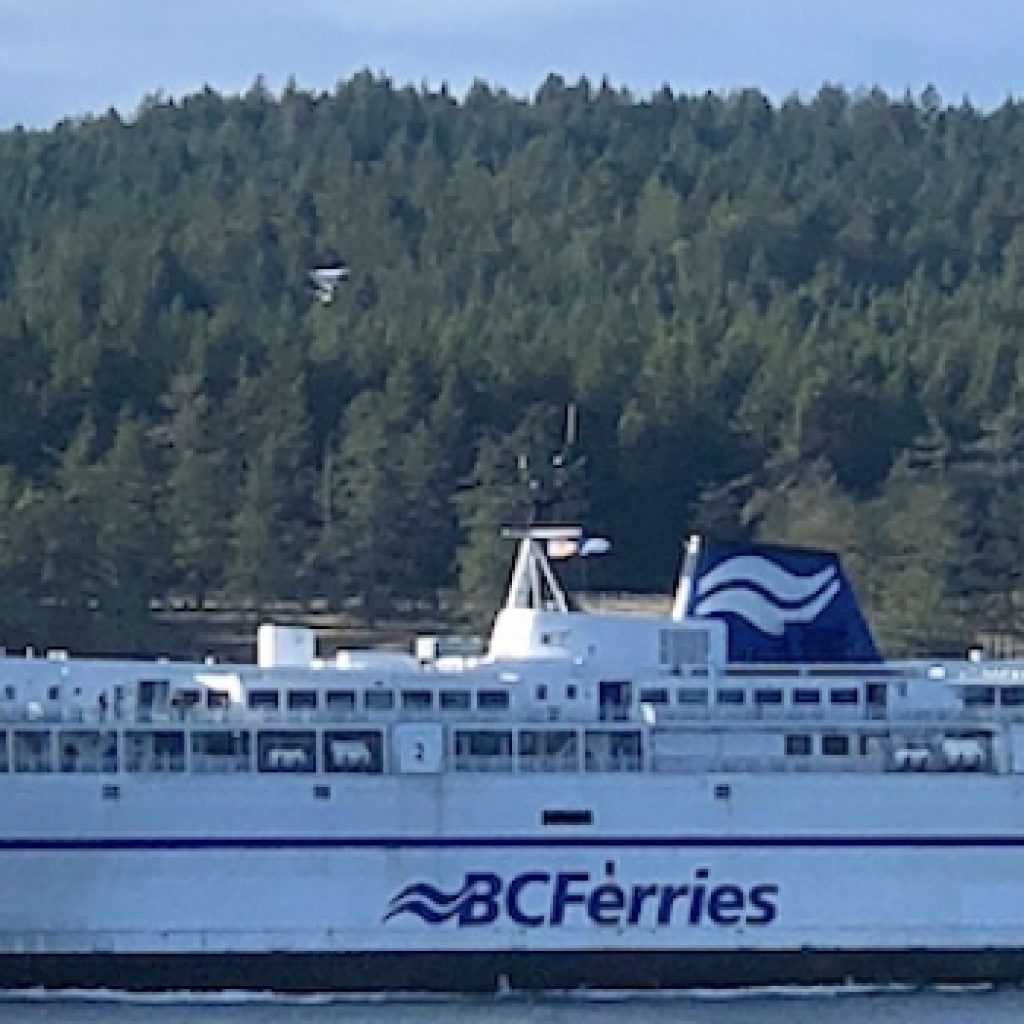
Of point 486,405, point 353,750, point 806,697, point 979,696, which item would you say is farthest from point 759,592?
point 486,405

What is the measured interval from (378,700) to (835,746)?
16.6 ft

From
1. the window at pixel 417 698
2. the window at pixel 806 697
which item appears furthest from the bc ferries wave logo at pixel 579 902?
the window at pixel 806 697

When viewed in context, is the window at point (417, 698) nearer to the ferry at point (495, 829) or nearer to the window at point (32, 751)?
the ferry at point (495, 829)

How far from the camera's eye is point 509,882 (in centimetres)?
3628

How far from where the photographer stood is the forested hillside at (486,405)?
70562 millimetres

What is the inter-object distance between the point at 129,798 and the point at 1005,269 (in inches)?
3062

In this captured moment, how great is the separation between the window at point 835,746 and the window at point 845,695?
1.88 ft

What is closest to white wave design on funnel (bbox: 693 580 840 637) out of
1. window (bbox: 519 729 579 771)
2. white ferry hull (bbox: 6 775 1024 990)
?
white ferry hull (bbox: 6 775 1024 990)

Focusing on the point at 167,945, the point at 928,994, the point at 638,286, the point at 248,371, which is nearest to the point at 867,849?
the point at 928,994

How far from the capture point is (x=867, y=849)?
120 feet

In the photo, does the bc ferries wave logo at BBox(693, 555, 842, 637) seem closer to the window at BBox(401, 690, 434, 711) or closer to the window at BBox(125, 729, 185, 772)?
the window at BBox(401, 690, 434, 711)

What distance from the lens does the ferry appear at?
35.8 m

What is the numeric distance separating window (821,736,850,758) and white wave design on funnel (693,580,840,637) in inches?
78.1

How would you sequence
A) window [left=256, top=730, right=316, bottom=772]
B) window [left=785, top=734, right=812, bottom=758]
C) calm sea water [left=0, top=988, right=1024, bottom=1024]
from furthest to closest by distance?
window [left=785, top=734, right=812, bottom=758]
window [left=256, top=730, right=316, bottom=772]
calm sea water [left=0, top=988, right=1024, bottom=1024]
